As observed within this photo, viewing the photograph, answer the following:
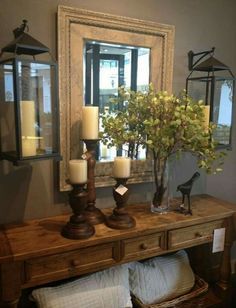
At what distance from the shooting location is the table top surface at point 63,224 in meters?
1.33

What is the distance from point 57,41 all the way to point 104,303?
143 centimetres

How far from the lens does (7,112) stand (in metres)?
1.50

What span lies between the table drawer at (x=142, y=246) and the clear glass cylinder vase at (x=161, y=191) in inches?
7.6

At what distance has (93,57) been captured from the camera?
1703mm

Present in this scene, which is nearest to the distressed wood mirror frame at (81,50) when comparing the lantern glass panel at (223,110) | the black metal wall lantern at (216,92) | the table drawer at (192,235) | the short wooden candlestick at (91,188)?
the short wooden candlestick at (91,188)

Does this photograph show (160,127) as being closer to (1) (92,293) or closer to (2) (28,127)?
(2) (28,127)

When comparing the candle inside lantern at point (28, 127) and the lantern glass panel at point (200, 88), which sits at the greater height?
the lantern glass panel at point (200, 88)

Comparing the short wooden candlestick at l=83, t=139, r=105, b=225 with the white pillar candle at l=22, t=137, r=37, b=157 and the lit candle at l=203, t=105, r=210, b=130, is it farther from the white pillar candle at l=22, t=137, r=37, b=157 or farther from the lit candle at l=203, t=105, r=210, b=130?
the lit candle at l=203, t=105, r=210, b=130

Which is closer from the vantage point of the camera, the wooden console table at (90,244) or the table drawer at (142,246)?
the wooden console table at (90,244)

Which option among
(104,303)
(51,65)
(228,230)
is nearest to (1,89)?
(51,65)

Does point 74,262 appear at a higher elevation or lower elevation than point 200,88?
lower

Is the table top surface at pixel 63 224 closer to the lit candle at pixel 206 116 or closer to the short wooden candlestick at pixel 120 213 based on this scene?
the short wooden candlestick at pixel 120 213

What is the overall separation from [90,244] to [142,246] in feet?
1.06

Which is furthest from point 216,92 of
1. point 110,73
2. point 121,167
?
point 121,167
